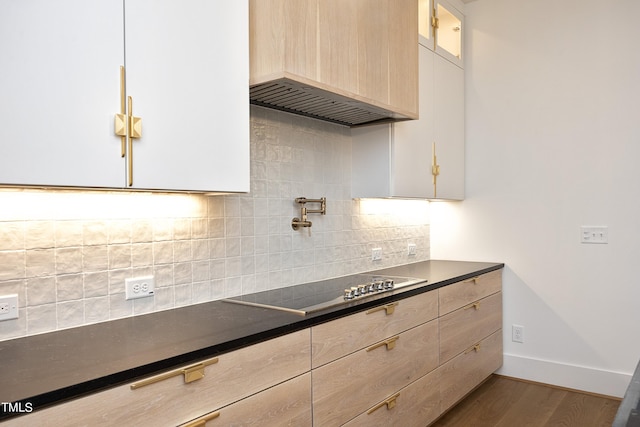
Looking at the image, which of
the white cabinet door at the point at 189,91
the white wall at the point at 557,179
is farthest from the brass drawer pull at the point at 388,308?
the white wall at the point at 557,179

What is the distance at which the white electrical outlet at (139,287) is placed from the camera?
1.80m

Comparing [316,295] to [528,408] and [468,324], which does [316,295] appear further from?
[528,408]

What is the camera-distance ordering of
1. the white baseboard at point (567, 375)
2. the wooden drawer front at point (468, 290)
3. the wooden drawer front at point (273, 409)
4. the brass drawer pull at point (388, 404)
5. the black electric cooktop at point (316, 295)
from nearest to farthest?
the wooden drawer front at point (273, 409) → the black electric cooktop at point (316, 295) → the brass drawer pull at point (388, 404) → the wooden drawer front at point (468, 290) → the white baseboard at point (567, 375)

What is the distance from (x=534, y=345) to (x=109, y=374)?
3.13 metres

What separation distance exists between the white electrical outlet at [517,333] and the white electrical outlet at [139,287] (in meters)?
2.72

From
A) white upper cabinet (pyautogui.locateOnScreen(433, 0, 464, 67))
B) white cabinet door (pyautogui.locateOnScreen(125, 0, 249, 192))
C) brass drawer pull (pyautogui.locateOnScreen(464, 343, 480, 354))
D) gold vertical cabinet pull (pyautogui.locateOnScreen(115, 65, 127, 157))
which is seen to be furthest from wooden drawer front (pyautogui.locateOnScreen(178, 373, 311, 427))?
white upper cabinet (pyautogui.locateOnScreen(433, 0, 464, 67))

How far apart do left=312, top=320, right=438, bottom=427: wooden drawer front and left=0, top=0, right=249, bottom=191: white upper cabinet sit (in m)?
0.86

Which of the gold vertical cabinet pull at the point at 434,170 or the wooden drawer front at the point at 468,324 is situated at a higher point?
the gold vertical cabinet pull at the point at 434,170

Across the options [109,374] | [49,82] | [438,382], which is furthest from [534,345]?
[49,82]

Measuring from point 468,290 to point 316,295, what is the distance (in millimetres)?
1281

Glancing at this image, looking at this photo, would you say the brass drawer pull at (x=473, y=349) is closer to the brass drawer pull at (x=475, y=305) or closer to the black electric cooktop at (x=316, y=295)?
the brass drawer pull at (x=475, y=305)

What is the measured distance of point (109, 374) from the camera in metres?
1.16

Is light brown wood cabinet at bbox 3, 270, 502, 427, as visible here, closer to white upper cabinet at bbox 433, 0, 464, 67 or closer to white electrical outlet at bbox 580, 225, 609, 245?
white electrical outlet at bbox 580, 225, 609, 245

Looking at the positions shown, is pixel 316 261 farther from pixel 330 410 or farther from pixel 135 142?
pixel 135 142
